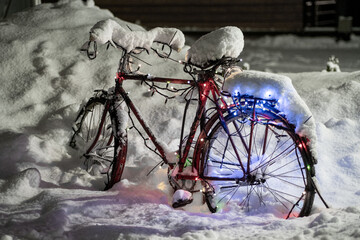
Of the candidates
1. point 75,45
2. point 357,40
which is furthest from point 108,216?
point 357,40

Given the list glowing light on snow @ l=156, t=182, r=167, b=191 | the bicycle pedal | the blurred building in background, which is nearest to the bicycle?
the bicycle pedal

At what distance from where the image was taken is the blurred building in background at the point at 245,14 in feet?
56.4

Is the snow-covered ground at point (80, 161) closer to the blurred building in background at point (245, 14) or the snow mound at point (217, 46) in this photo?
the snow mound at point (217, 46)

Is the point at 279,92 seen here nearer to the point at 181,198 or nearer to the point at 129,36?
the point at 181,198

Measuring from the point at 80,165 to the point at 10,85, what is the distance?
2097mm

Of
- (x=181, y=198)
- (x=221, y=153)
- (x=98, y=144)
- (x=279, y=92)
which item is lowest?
(x=181, y=198)

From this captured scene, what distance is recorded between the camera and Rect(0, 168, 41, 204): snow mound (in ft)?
16.0

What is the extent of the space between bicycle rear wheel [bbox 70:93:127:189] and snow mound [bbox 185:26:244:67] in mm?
1087

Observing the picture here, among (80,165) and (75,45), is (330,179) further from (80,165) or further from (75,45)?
(75,45)

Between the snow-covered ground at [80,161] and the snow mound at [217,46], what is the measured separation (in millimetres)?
1273

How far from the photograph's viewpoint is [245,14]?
1748 cm

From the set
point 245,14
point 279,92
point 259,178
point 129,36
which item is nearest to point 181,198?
point 259,178

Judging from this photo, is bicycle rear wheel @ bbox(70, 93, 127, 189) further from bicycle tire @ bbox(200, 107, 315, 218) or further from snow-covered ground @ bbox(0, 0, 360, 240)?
bicycle tire @ bbox(200, 107, 315, 218)

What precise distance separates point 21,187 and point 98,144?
0.92 meters
